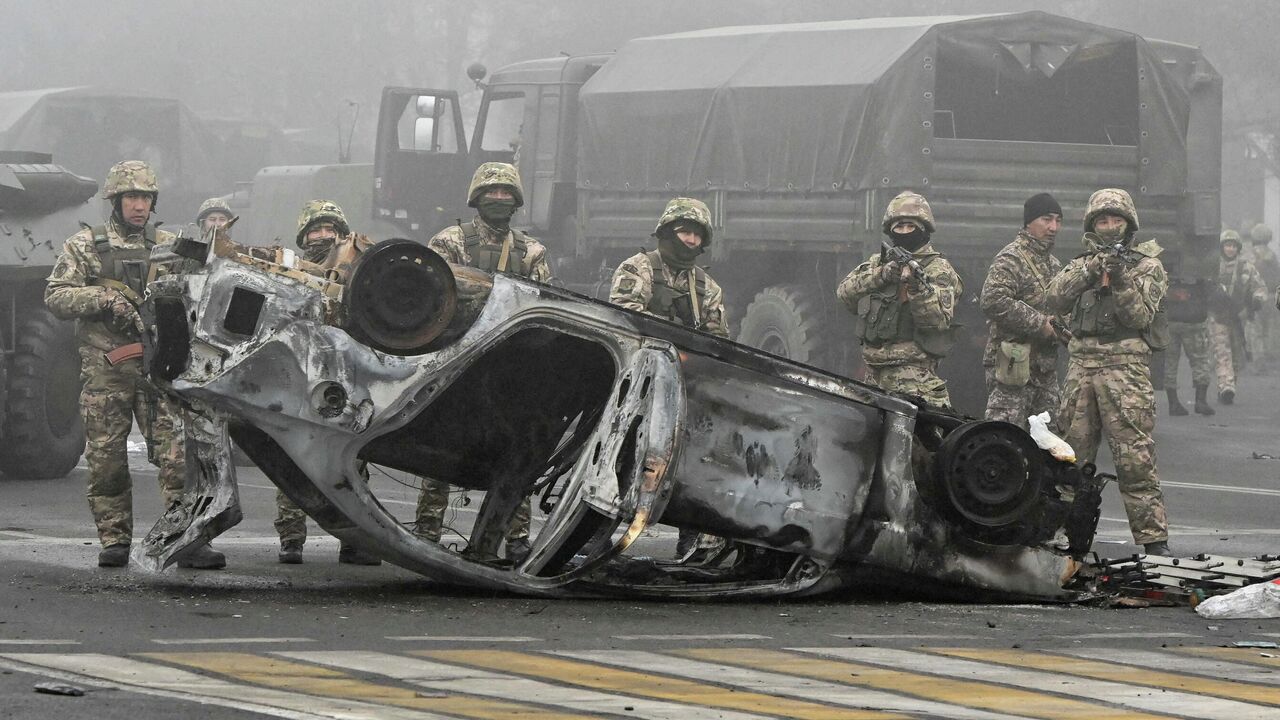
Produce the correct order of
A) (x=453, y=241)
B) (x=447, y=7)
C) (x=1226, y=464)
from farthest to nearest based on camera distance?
(x=447, y=7) < (x=1226, y=464) < (x=453, y=241)

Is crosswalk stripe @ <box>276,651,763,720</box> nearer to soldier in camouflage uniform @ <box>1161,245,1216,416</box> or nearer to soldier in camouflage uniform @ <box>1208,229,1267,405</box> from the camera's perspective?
soldier in camouflage uniform @ <box>1161,245,1216,416</box>

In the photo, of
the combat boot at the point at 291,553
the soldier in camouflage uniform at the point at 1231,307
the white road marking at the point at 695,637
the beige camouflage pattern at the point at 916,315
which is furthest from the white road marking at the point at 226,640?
the soldier in camouflage uniform at the point at 1231,307

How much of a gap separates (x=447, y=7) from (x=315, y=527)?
43351 mm

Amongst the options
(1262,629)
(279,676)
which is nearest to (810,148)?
(1262,629)

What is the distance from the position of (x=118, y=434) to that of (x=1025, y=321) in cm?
526

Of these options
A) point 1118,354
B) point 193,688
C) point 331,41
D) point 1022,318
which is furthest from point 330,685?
point 331,41

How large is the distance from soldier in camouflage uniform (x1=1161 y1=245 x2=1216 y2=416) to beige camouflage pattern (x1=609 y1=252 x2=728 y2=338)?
28.6ft

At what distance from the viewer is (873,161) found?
671 inches

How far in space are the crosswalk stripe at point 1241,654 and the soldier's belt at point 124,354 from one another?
16.1 feet

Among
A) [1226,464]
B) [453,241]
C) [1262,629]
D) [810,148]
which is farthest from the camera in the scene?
[810,148]

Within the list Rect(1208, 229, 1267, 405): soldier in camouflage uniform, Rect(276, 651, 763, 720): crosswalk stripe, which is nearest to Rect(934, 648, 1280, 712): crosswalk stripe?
Rect(276, 651, 763, 720): crosswalk stripe

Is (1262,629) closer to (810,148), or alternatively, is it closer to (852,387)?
(852,387)

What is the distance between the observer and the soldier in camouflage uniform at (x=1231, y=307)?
22.2 metres

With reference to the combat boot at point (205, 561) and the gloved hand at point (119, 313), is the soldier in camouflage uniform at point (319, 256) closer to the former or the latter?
the combat boot at point (205, 561)
